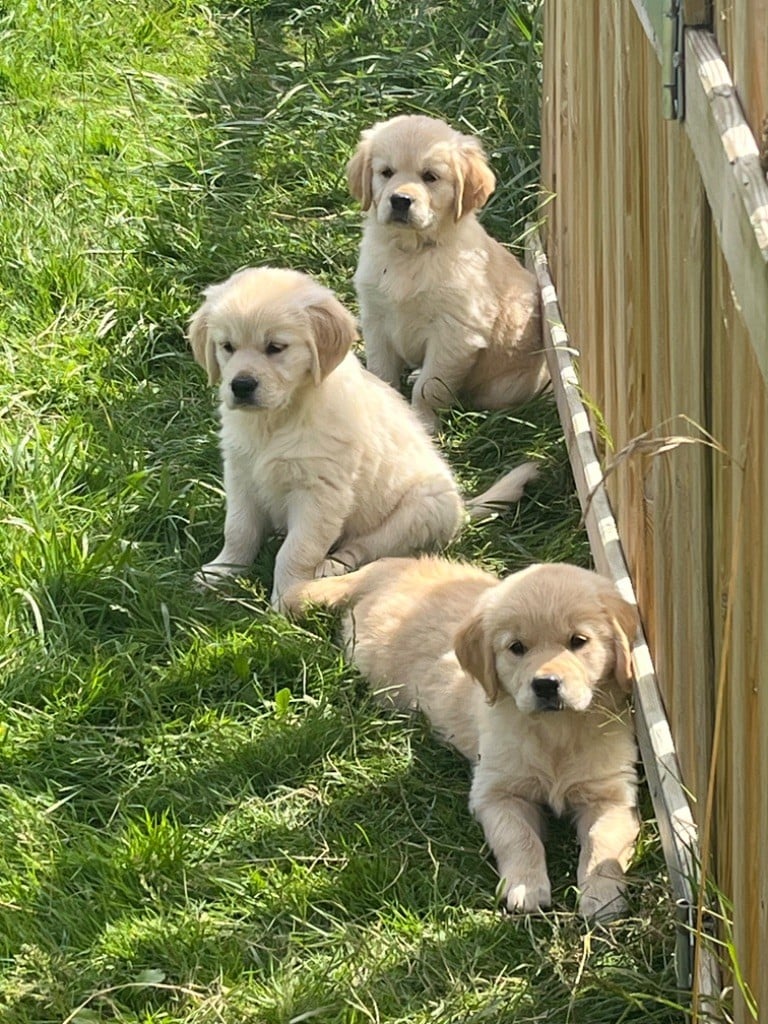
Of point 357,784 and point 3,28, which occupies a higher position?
point 3,28

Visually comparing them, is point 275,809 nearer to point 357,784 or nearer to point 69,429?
point 357,784

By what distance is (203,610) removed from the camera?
15.0ft

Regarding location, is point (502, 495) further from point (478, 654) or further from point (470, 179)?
point (478, 654)

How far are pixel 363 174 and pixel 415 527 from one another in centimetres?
138

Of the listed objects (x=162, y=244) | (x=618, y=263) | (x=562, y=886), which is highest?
(x=618, y=263)

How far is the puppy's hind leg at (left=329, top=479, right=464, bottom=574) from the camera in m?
4.89

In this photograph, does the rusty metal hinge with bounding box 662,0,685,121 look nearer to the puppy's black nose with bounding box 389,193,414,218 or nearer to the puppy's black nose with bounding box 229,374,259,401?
the puppy's black nose with bounding box 229,374,259,401

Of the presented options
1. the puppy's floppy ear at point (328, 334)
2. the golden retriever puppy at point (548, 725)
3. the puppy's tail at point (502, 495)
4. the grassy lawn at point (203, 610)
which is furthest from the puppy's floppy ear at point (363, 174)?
the golden retriever puppy at point (548, 725)

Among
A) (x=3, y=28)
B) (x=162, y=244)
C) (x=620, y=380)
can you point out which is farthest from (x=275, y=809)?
(x=3, y=28)

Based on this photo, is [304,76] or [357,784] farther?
[304,76]

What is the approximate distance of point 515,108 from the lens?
673 centimetres

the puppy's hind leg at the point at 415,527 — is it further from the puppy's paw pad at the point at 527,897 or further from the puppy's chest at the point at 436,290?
the puppy's paw pad at the point at 527,897

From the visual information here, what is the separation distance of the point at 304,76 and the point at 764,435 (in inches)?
213

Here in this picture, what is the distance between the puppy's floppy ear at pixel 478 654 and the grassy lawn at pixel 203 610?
0.33 metres
